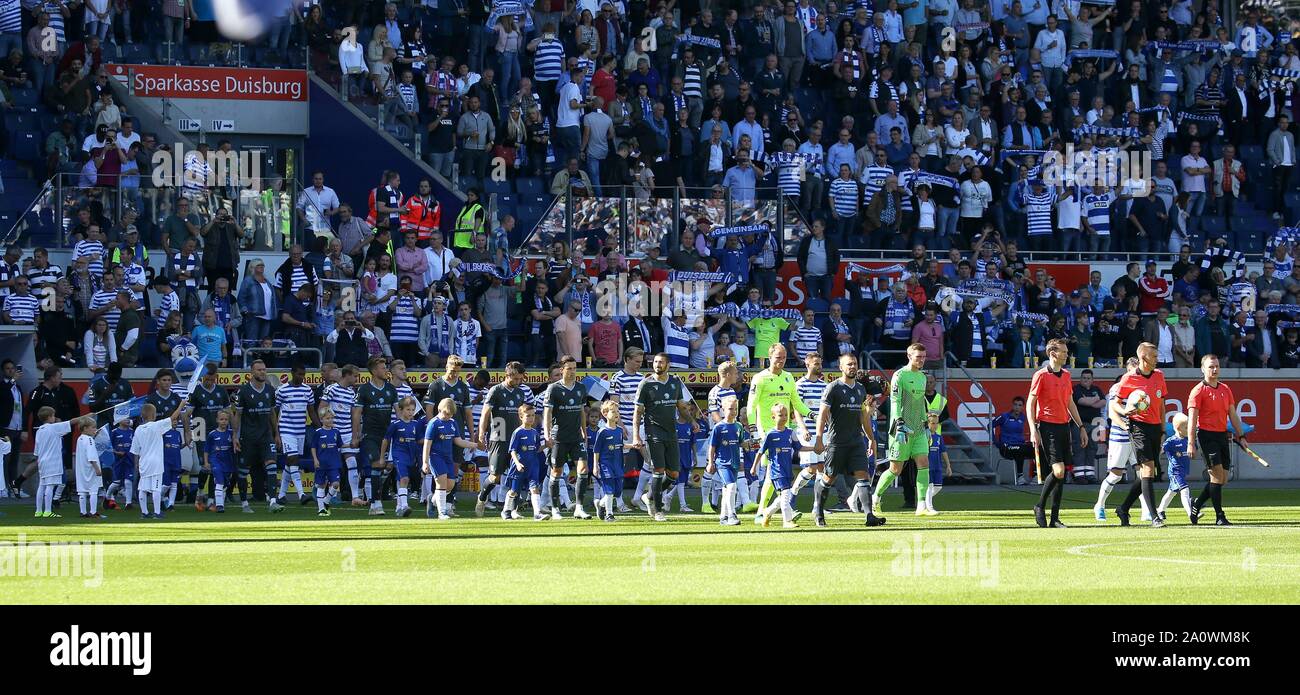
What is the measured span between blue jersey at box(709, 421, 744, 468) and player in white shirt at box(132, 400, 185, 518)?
7.49 metres

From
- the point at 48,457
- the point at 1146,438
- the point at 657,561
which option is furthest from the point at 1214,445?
the point at 48,457

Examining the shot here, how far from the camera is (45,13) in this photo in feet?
104

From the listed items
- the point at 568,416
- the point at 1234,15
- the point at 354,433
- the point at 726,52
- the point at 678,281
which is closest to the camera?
the point at 568,416

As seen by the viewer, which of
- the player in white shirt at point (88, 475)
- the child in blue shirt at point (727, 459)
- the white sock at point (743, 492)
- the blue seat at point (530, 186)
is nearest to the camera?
the child in blue shirt at point (727, 459)

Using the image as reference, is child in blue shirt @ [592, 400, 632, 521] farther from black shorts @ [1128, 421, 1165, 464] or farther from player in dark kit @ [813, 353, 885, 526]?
black shorts @ [1128, 421, 1165, 464]

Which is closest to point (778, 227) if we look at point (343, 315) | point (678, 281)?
point (678, 281)

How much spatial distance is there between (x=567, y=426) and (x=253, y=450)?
522 centimetres

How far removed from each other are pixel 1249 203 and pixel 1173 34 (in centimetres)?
453

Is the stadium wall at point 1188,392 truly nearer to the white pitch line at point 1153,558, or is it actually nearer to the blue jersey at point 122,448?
the blue jersey at point 122,448

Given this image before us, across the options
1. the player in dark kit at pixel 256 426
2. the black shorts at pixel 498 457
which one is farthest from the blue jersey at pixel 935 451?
the player in dark kit at pixel 256 426

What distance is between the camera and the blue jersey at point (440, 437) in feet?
78.0

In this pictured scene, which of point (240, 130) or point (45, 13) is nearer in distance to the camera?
point (45, 13)

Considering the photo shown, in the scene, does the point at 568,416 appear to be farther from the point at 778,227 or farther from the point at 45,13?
the point at 45,13

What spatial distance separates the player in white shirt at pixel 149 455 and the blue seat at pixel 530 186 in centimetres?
999
